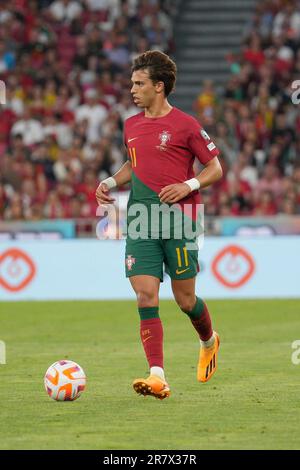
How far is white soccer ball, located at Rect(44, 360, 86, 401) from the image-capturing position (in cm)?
838

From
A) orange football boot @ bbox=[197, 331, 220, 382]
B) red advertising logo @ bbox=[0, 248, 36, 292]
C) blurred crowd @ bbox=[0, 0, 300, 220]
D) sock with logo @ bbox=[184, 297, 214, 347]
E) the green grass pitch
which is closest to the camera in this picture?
the green grass pitch

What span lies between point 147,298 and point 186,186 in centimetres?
84

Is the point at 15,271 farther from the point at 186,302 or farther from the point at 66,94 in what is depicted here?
the point at 186,302

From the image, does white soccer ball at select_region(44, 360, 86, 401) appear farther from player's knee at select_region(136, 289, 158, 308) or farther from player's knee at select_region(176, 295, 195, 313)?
player's knee at select_region(176, 295, 195, 313)

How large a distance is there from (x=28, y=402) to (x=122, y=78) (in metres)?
16.1

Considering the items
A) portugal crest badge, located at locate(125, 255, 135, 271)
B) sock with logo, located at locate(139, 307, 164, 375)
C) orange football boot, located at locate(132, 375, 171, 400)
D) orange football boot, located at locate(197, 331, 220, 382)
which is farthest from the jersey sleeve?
orange football boot, located at locate(132, 375, 171, 400)

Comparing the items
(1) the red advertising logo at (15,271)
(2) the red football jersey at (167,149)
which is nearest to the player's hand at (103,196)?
(2) the red football jersey at (167,149)

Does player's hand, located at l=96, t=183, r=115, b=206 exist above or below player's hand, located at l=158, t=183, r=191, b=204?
below

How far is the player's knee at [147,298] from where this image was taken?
8.55 m

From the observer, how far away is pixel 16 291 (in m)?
17.7

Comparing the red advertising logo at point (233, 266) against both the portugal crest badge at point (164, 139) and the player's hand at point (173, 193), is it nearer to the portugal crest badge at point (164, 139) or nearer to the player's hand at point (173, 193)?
the portugal crest badge at point (164, 139)

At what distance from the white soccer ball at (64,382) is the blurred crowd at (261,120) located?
11.4 m

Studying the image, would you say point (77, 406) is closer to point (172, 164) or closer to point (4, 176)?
point (172, 164)
